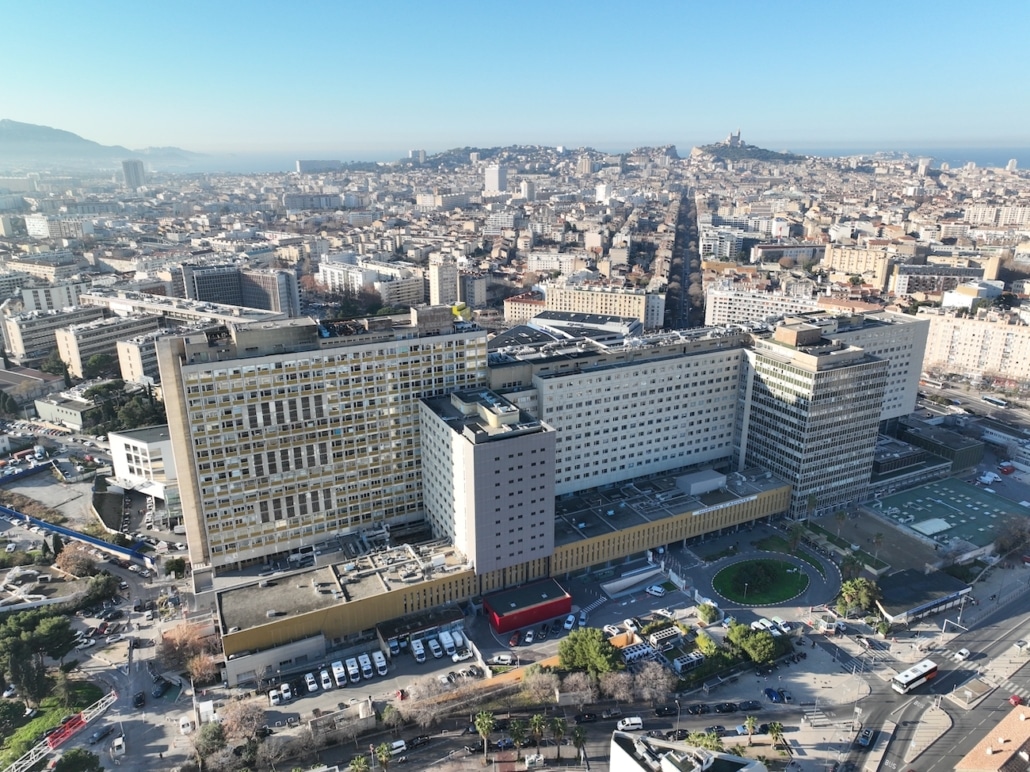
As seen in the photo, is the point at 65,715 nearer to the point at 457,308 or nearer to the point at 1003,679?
the point at 1003,679

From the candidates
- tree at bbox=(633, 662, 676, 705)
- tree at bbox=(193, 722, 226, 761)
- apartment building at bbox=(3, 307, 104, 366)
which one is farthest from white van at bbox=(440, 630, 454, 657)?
apartment building at bbox=(3, 307, 104, 366)

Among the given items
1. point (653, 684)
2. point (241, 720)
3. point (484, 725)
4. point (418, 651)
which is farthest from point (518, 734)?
point (241, 720)

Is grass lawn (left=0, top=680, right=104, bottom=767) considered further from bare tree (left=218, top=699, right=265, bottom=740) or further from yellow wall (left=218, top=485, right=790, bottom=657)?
bare tree (left=218, top=699, right=265, bottom=740)

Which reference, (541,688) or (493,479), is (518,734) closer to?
(541,688)

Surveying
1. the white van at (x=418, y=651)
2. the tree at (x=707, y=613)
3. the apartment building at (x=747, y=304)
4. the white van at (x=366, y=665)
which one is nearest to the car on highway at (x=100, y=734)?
the white van at (x=366, y=665)

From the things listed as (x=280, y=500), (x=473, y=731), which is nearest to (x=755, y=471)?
(x=473, y=731)

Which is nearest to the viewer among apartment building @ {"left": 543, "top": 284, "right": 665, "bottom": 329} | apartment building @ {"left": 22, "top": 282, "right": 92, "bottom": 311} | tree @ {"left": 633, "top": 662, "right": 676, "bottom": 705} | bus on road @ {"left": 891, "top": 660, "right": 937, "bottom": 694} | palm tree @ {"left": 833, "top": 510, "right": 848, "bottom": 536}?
tree @ {"left": 633, "top": 662, "right": 676, "bottom": 705}
